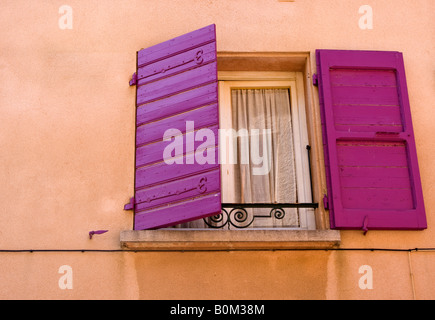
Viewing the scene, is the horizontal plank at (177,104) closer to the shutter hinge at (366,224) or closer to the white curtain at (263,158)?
the white curtain at (263,158)

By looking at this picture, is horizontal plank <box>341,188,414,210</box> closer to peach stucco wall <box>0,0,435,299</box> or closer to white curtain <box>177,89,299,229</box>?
peach stucco wall <box>0,0,435,299</box>

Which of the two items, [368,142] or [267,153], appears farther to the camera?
[267,153]

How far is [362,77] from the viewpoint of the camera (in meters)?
5.80

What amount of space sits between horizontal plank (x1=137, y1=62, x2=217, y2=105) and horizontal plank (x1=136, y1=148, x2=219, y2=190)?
0.68m

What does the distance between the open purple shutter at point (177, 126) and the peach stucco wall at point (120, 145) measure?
18 centimetres

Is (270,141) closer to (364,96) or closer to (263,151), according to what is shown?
(263,151)

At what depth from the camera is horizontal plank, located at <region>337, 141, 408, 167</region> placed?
18.0 feet

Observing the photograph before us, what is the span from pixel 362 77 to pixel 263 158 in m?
1.22

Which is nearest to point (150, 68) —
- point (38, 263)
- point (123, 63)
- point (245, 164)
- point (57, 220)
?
point (123, 63)

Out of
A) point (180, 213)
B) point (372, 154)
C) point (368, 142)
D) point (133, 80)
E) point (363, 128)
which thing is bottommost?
point (180, 213)

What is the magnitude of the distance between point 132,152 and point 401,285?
2636 mm

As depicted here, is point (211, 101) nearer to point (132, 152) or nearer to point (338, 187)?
point (132, 152)

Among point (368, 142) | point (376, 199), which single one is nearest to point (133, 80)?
point (368, 142)
